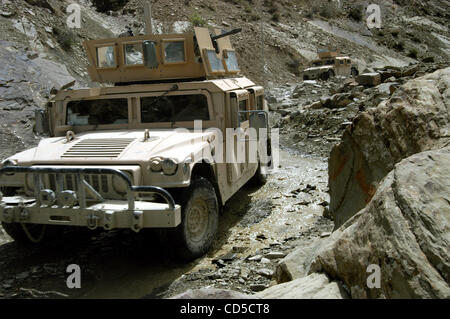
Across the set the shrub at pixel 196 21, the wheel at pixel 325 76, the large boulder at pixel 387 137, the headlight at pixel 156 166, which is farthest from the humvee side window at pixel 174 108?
the shrub at pixel 196 21

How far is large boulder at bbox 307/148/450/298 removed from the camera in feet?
7.12

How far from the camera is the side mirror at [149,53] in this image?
18.6 feet

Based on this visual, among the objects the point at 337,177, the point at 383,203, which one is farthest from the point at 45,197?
the point at 383,203

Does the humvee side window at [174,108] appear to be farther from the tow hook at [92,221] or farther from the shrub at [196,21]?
the shrub at [196,21]

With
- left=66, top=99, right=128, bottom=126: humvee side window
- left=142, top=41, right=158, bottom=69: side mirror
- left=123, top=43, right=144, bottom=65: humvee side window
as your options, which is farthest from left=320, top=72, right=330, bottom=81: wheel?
left=66, top=99, right=128, bottom=126: humvee side window

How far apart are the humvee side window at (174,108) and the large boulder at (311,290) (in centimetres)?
295

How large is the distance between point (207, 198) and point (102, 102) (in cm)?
191

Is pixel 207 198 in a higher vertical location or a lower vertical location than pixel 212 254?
higher

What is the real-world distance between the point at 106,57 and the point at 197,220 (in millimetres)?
2673

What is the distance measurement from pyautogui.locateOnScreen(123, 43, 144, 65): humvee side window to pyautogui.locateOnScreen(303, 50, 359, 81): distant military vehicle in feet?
58.4

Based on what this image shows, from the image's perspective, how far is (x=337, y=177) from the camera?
13.9ft

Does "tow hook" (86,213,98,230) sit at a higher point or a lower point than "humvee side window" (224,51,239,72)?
lower

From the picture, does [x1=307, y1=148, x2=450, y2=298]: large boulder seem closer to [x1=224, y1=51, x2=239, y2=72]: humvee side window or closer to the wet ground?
the wet ground
